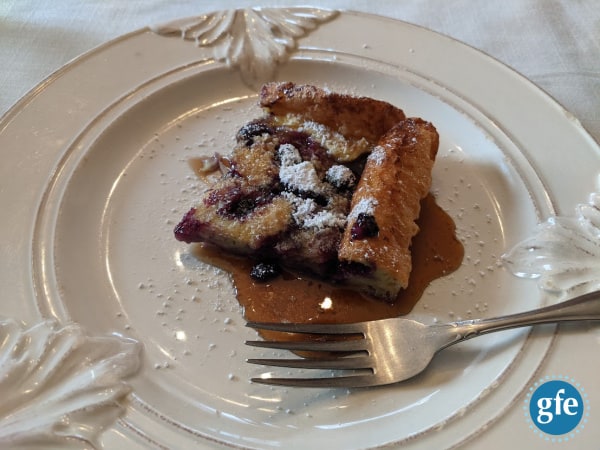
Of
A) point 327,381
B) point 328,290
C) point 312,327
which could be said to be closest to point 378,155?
point 328,290

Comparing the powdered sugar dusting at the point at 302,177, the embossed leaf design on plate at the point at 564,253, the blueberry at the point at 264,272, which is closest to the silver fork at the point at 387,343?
the embossed leaf design on plate at the point at 564,253

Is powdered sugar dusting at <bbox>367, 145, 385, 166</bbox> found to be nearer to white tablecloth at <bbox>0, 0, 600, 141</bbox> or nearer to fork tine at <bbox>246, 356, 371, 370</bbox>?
fork tine at <bbox>246, 356, 371, 370</bbox>

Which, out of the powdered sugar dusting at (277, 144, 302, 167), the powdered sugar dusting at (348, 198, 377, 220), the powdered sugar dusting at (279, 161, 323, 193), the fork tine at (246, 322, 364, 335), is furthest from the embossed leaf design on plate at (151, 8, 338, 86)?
the fork tine at (246, 322, 364, 335)

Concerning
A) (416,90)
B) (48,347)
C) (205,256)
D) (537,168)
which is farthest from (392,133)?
(48,347)

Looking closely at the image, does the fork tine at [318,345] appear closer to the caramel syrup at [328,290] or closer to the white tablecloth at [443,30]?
the caramel syrup at [328,290]

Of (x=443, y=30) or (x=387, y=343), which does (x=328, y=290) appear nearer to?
(x=387, y=343)
